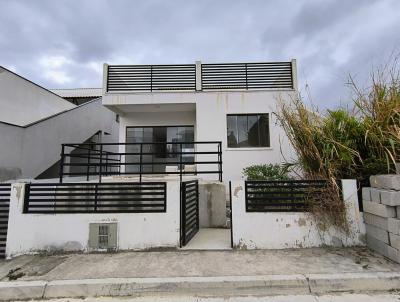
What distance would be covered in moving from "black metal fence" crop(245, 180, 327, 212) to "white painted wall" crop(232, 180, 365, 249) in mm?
141

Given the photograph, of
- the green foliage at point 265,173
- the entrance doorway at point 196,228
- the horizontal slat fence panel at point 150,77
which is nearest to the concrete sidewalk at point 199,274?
the entrance doorway at point 196,228

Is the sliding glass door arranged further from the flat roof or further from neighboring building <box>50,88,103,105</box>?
the flat roof

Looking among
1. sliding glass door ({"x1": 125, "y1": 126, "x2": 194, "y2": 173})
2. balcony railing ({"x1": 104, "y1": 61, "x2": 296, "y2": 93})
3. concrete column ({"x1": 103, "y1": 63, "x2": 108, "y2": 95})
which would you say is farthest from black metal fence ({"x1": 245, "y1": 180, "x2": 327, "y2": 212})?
concrete column ({"x1": 103, "y1": 63, "x2": 108, "y2": 95})

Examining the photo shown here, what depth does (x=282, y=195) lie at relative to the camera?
5281 mm

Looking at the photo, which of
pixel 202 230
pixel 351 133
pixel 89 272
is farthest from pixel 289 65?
pixel 89 272

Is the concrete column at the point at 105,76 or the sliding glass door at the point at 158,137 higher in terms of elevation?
the concrete column at the point at 105,76

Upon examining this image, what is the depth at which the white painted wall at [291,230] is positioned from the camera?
5.11 m

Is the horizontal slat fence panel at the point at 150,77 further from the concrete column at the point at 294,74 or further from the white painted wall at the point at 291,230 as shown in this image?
the white painted wall at the point at 291,230

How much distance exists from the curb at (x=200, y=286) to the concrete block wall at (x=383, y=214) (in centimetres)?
78

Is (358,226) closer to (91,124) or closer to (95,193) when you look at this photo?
(95,193)

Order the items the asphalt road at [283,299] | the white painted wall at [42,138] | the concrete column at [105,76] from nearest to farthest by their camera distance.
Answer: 1. the asphalt road at [283,299]
2. the white painted wall at [42,138]
3. the concrete column at [105,76]

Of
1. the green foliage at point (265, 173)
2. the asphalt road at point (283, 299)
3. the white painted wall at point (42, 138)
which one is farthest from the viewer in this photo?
the white painted wall at point (42, 138)

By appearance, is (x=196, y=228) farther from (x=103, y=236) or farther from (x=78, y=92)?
(x=78, y=92)

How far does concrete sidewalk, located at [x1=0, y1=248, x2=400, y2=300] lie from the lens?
3.67 metres
